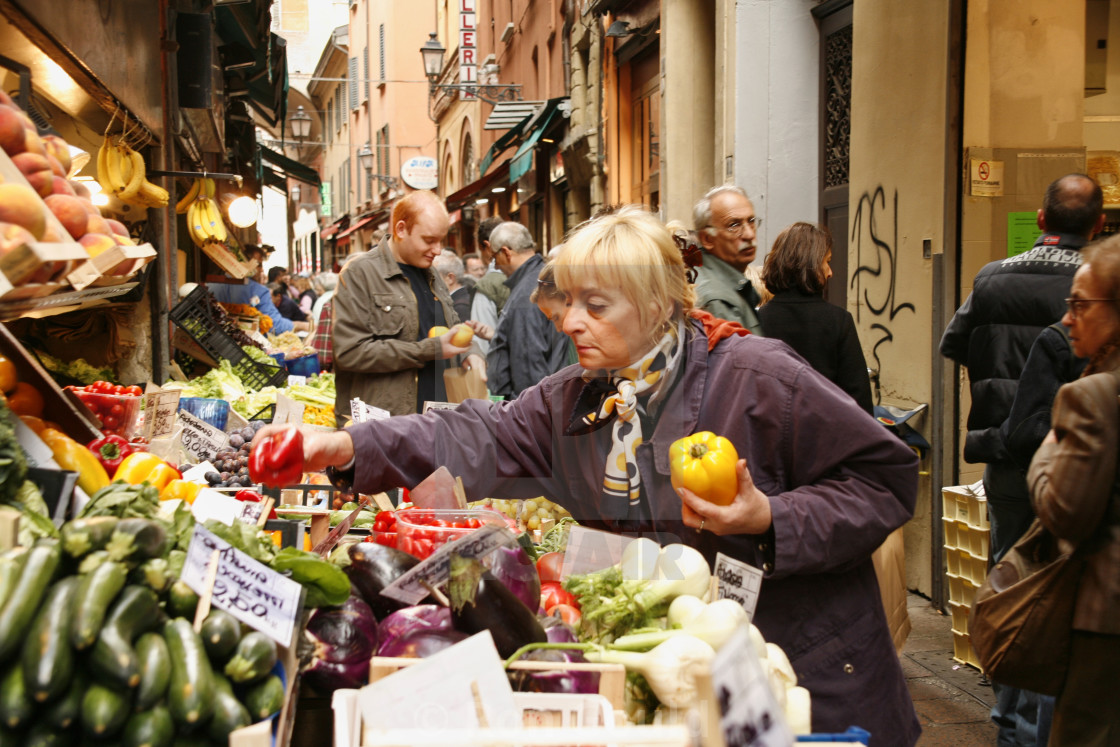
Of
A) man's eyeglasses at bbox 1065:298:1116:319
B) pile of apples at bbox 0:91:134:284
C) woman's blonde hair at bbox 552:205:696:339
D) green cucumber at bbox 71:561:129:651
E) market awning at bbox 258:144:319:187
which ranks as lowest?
green cucumber at bbox 71:561:129:651

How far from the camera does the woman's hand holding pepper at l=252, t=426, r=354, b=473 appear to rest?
2314mm

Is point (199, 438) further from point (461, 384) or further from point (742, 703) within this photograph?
point (742, 703)

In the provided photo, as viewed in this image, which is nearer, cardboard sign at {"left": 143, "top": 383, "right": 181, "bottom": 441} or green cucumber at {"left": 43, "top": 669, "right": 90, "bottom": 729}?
green cucumber at {"left": 43, "top": 669, "right": 90, "bottom": 729}

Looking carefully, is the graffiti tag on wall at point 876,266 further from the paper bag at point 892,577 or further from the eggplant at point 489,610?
the eggplant at point 489,610

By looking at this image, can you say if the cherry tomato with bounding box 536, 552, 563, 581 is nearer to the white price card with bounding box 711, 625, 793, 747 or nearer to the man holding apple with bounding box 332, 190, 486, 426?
the white price card with bounding box 711, 625, 793, 747

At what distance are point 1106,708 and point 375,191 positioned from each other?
139 feet

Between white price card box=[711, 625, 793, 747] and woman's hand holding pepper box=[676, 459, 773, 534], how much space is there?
968mm

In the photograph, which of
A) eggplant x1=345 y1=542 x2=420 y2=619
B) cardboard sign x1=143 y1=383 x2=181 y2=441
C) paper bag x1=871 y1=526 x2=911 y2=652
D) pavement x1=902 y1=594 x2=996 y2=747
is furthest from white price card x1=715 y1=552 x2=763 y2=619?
cardboard sign x1=143 y1=383 x2=181 y2=441

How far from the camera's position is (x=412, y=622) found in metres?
1.93

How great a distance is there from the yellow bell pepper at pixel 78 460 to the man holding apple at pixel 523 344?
13.0ft

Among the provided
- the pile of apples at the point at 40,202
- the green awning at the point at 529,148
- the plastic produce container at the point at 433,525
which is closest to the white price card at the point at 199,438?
the pile of apples at the point at 40,202

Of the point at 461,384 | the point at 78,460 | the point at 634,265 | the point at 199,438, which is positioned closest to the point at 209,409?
the point at 199,438

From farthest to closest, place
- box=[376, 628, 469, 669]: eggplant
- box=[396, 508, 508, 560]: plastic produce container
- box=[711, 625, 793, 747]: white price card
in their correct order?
box=[396, 508, 508, 560]: plastic produce container, box=[376, 628, 469, 669]: eggplant, box=[711, 625, 793, 747]: white price card

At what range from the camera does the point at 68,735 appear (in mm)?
1474
